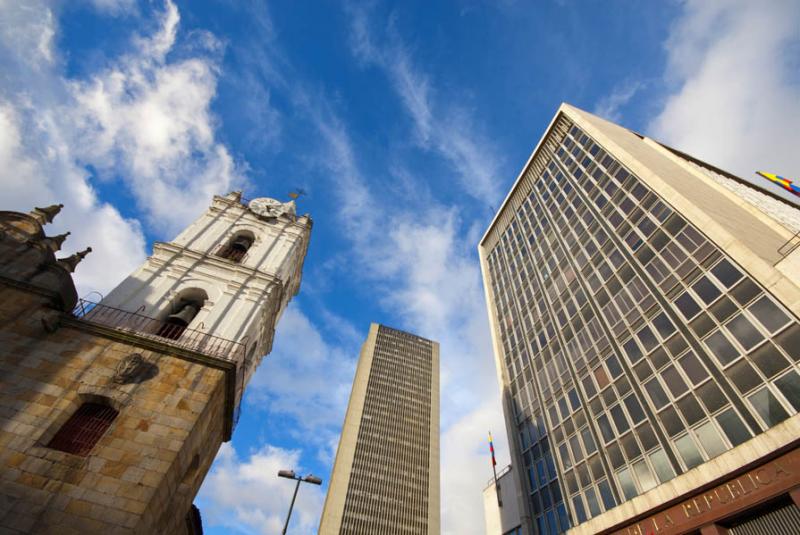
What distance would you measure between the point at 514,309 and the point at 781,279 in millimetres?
24902

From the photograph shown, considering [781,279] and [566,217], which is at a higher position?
[566,217]

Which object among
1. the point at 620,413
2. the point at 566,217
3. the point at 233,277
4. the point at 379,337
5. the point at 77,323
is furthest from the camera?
the point at 379,337

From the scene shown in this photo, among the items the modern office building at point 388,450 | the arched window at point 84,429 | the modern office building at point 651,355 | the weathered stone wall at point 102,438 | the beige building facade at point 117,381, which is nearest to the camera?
the weathered stone wall at point 102,438

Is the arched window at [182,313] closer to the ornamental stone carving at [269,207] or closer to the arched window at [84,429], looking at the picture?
the arched window at [84,429]

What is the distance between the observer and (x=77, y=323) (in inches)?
621

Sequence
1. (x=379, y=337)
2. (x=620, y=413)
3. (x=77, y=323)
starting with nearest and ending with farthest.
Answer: (x=77, y=323) → (x=620, y=413) → (x=379, y=337)

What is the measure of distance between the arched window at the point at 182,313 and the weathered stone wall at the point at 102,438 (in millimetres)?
3436

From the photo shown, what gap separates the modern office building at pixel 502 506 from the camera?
3152cm

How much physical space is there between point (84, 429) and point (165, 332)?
6.26 m

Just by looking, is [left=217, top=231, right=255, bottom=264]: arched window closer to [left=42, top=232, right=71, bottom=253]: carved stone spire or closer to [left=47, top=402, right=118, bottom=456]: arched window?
[left=42, top=232, right=71, bottom=253]: carved stone spire

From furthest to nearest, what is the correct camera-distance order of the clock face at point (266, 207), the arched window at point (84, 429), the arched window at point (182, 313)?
the clock face at point (266, 207) → the arched window at point (182, 313) → the arched window at point (84, 429)

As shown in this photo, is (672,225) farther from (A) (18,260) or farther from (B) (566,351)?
(A) (18,260)

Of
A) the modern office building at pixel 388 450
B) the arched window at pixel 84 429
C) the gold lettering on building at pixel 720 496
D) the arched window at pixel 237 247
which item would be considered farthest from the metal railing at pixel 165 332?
the modern office building at pixel 388 450

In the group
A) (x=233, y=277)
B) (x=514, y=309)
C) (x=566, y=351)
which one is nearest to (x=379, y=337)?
(x=514, y=309)
